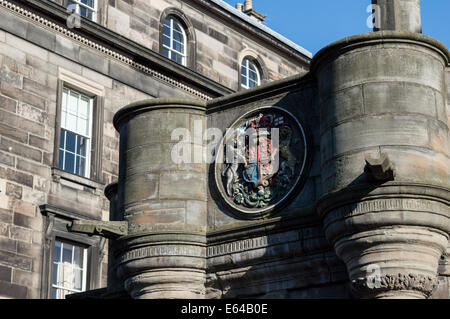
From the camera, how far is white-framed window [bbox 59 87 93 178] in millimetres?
23328

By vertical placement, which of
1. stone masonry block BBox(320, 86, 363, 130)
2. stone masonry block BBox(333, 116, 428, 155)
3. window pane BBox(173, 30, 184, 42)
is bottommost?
stone masonry block BBox(333, 116, 428, 155)

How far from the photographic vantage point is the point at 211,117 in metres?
13.5

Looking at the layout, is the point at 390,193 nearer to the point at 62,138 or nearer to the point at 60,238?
the point at 60,238

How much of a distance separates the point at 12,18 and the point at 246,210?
11702 mm

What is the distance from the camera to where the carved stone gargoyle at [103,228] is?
12.9 metres

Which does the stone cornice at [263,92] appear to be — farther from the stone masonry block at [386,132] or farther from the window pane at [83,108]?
the window pane at [83,108]

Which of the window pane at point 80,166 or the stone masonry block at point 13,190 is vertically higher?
the window pane at point 80,166

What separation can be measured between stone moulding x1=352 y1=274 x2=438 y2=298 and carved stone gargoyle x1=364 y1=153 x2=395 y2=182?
106cm

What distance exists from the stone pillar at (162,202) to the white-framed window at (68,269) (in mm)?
9209


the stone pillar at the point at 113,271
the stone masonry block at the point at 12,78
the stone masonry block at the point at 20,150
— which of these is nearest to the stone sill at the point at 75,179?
the stone masonry block at the point at 20,150

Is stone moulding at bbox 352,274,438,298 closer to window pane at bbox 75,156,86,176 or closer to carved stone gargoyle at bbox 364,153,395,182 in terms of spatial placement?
carved stone gargoyle at bbox 364,153,395,182

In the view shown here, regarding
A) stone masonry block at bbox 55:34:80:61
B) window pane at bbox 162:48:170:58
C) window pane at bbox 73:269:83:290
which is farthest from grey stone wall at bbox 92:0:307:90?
window pane at bbox 73:269:83:290

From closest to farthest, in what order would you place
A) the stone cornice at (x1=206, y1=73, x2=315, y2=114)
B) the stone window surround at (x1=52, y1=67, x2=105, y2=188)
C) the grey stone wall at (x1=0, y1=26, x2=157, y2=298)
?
the stone cornice at (x1=206, y1=73, x2=315, y2=114) → the grey stone wall at (x1=0, y1=26, x2=157, y2=298) → the stone window surround at (x1=52, y1=67, x2=105, y2=188)
